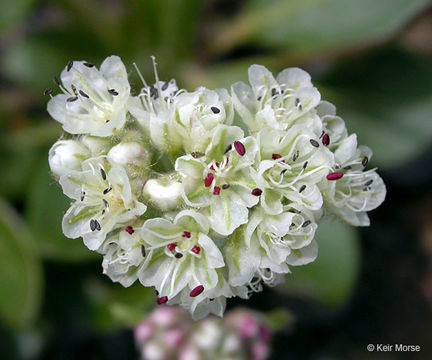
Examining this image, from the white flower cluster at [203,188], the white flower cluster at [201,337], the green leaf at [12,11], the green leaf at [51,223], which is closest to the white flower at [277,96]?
the white flower cluster at [203,188]

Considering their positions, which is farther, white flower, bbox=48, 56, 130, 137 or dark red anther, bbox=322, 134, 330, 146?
white flower, bbox=48, 56, 130, 137

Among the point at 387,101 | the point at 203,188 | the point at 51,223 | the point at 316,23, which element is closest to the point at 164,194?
the point at 203,188

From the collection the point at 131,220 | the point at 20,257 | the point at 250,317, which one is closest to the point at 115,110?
the point at 131,220

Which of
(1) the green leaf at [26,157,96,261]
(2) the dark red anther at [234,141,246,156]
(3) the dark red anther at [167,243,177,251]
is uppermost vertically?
(2) the dark red anther at [234,141,246,156]

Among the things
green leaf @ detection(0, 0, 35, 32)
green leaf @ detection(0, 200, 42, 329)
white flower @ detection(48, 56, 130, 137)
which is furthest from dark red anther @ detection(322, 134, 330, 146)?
green leaf @ detection(0, 0, 35, 32)

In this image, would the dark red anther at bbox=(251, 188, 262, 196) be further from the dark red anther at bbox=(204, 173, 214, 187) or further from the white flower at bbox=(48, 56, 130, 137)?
the white flower at bbox=(48, 56, 130, 137)

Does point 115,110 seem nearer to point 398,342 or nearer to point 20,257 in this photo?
point 20,257

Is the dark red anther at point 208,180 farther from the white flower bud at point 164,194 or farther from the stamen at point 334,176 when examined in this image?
the stamen at point 334,176
